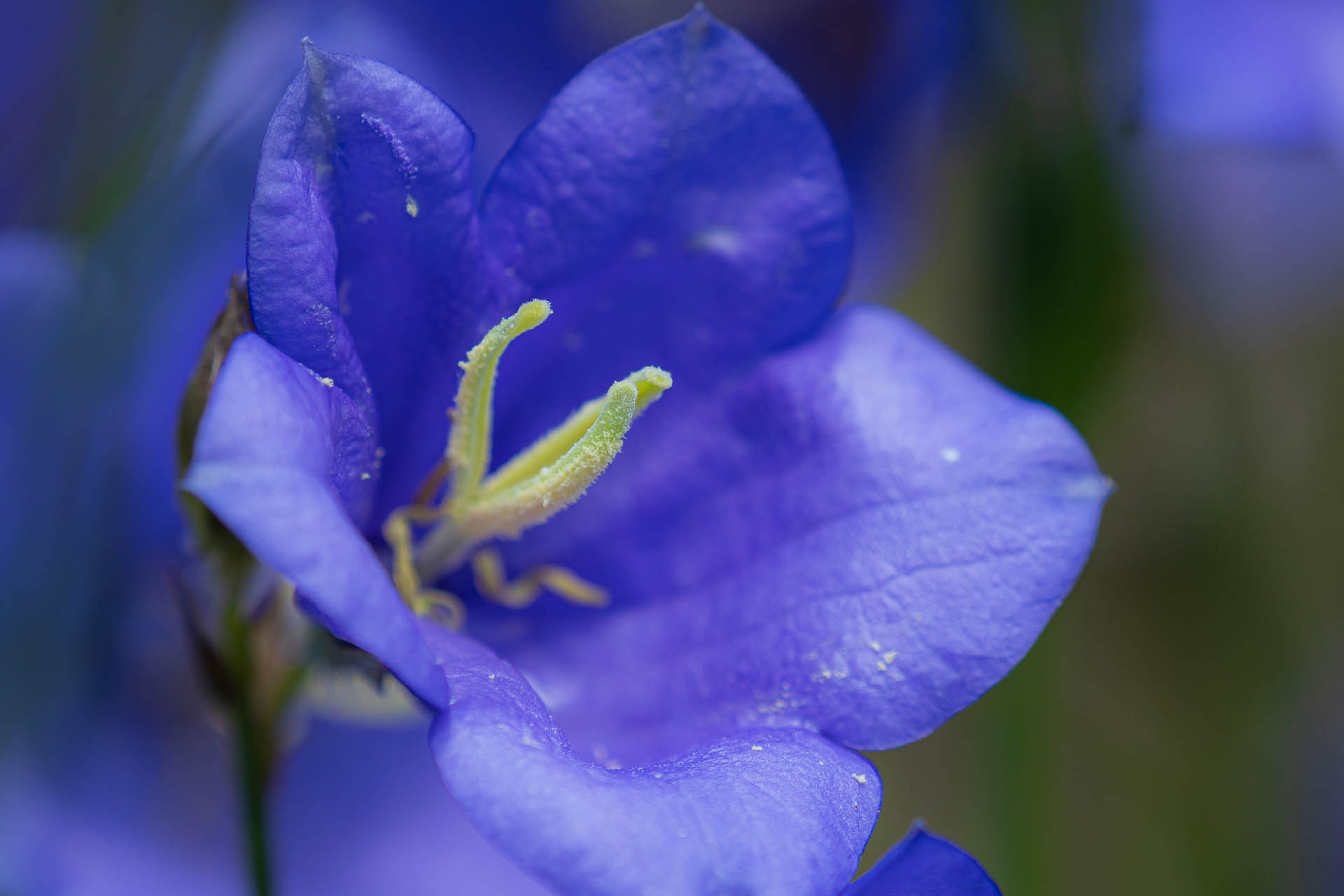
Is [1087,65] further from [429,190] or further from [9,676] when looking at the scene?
[9,676]

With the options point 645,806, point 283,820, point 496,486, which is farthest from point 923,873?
point 283,820

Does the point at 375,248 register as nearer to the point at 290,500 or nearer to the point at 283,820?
the point at 290,500

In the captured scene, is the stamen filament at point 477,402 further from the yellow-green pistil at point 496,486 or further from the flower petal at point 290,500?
the flower petal at point 290,500

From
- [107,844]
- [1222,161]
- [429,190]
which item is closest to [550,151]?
[429,190]

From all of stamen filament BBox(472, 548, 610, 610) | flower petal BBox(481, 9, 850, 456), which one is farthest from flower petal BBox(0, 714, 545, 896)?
flower petal BBox(481, 9, 850, 456)

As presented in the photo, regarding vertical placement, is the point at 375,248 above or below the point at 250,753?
above

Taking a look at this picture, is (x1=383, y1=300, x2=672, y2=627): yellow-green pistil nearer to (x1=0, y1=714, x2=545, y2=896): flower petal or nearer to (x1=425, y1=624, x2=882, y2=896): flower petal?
(x1=425, y1=624, x2=882, y2=896): flower petal
